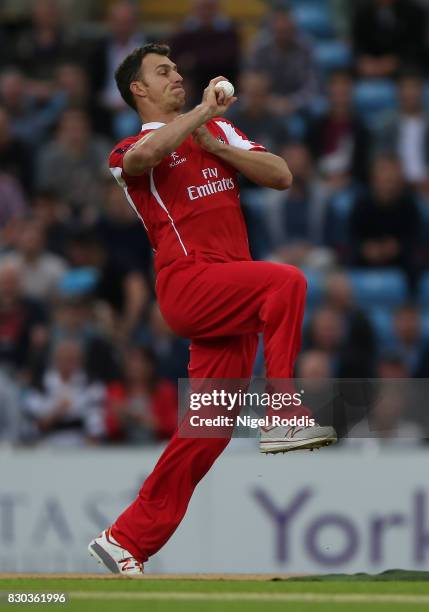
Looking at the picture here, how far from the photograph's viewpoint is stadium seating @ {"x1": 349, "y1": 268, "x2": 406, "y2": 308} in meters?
12.9

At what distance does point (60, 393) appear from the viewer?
38.2ft

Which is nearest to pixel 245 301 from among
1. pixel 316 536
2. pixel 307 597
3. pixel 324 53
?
pixel 307 597

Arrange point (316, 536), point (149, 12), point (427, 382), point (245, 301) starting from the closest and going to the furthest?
point (245, 301)
point (316, 536)
point (427, 382)
point (149, 12)

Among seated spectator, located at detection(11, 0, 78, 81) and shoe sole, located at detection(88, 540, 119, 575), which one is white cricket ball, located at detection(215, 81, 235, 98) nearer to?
shoe sole, located at detection(88, 540, 119, 575)

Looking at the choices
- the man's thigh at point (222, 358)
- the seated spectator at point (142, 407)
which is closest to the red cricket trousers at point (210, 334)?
the man's thigh at point (222, 358)

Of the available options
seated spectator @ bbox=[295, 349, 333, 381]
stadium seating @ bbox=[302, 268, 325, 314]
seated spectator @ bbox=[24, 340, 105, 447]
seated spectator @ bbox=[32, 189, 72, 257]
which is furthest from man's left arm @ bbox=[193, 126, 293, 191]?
seated spectator @ bbox=[32, 189, 72, 257]

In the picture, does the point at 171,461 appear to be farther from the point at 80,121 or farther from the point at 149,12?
the point at 149,12

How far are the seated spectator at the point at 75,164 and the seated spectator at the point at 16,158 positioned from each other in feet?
0.42

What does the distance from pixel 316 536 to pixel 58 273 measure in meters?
3.56

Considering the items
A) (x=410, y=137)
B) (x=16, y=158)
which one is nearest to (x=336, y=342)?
(x=410, y=137)

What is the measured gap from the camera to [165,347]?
1188 centimetres

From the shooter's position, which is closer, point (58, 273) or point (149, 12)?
point (58, 273)

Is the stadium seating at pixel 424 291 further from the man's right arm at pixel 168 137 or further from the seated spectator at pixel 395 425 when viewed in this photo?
the man's right arm at pixel 168 137

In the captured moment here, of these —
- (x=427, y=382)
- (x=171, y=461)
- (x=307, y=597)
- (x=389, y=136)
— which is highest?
(x=389, y=136)
